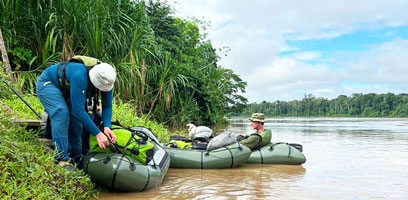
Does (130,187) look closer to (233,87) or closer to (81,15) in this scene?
(81,15)

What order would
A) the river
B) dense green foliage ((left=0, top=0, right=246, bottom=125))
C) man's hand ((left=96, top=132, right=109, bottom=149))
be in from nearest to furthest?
man's hand ((left=96, top=132, right=109, bottom=149)) < the river < dense green foliage ((left=0, top=0, right=246, bottom=125))

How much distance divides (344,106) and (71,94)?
7667 cm

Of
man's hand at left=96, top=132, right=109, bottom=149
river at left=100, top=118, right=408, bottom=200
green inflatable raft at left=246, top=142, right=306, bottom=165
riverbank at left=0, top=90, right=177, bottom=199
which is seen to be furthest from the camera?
green inflatable raft at left=246, top=142, right=306, bottom=165

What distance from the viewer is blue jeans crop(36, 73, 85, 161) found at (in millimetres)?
3139

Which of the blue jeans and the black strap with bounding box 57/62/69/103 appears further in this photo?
the black strap with bounding box 57/62/69/103

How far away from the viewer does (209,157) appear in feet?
16.4

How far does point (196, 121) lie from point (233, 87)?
15.8 m

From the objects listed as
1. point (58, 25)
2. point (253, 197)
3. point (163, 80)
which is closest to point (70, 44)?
point (58, 25)

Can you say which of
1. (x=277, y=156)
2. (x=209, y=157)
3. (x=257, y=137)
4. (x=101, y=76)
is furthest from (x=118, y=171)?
(x=277, y=156)

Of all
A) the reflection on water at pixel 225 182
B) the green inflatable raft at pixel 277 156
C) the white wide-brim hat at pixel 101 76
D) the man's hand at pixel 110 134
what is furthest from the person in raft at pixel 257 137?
the white wide-brim hat at pixel 101 76

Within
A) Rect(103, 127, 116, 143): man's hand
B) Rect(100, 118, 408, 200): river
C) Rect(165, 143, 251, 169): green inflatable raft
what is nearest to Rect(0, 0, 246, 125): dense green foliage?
Rect(165, 143, 251, 169): green inflatable raft

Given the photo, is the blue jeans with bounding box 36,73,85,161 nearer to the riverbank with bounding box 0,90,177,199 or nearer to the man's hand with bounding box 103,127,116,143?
the riverbank with bounding box 0,90,177,199

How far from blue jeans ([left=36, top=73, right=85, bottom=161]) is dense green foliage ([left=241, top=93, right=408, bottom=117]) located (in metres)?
59.1

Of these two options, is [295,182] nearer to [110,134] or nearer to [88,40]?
[110,134]
